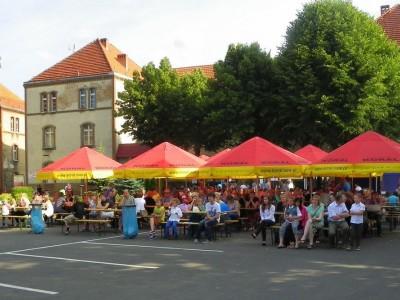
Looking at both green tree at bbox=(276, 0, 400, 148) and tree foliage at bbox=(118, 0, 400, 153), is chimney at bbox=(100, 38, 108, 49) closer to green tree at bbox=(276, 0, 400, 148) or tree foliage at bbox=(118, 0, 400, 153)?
tree foliage at bbox=(118, 0, 400, 153)

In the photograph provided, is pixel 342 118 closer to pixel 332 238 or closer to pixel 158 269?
pixel 332 238

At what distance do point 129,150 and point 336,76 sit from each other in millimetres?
22373

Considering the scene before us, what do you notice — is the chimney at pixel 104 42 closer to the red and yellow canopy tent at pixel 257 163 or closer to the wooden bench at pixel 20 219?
the wooden bench at pixel 20 219

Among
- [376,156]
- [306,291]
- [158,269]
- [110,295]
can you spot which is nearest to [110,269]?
[158,269]

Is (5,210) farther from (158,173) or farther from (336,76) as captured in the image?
(336,76)

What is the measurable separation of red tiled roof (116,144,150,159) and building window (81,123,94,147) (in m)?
2.73

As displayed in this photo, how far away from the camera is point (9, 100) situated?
61938 millimetres

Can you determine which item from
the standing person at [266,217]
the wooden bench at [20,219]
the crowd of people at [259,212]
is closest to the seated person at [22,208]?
the crowd of people at [259,212]

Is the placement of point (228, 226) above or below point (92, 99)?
below

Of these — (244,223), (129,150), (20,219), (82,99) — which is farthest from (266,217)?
(82,99)

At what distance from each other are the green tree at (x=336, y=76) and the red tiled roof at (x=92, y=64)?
68.9 feet

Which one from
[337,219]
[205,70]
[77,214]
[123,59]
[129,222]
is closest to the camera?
[337,219]

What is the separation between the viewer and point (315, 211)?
15969 mm

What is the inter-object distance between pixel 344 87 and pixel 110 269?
74.3 ft
